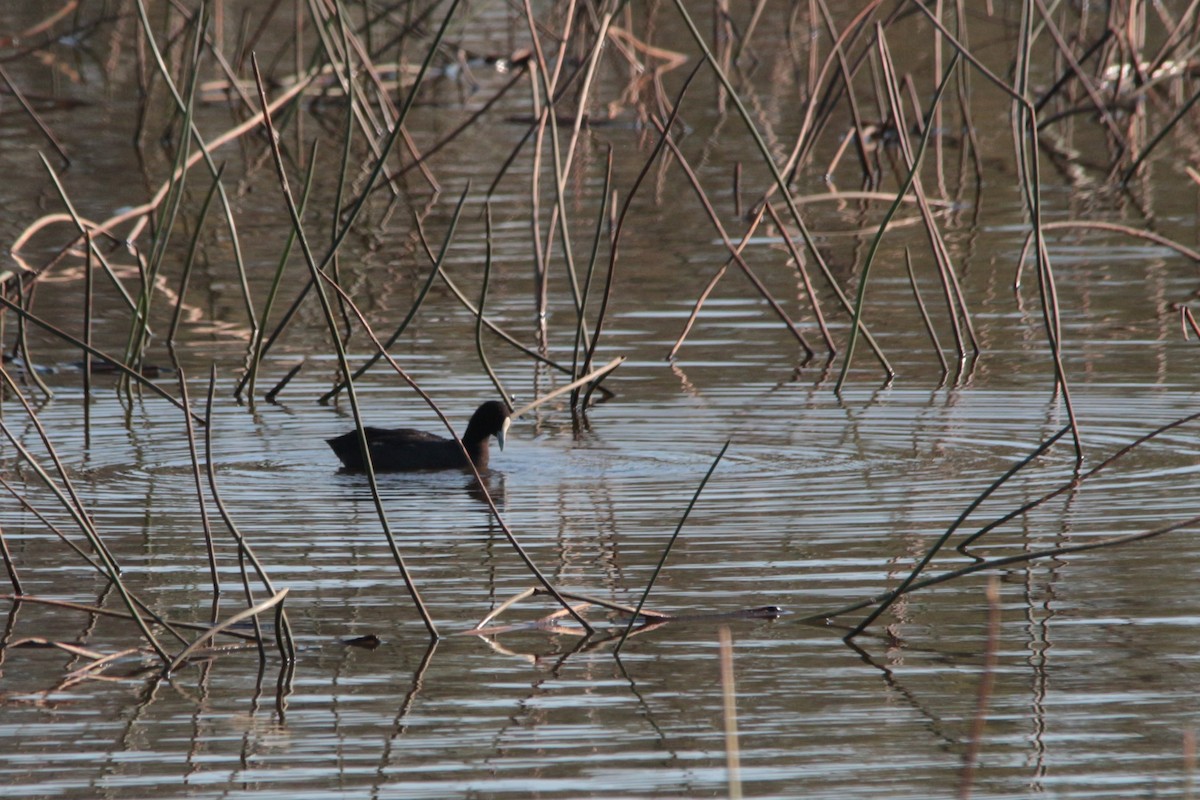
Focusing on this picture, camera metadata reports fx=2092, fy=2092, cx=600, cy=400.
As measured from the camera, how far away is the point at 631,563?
695 centimetres

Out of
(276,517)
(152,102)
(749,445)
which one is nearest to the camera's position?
(276,517)

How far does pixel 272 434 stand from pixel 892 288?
179 inches

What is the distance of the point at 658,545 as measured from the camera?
721 centimetres

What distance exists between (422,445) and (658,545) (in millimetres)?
1815

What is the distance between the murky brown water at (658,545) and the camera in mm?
4973

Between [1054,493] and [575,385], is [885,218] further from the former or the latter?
[1054,493]

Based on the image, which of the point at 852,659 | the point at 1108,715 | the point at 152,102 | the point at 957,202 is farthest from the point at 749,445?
the point at 152,102

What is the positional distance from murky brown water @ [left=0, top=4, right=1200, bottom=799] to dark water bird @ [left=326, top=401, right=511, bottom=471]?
3.7 inches

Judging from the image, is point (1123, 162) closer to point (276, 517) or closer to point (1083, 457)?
point (1083, 457)

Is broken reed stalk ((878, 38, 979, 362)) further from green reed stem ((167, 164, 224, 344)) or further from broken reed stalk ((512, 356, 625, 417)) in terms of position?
green reed stem ((167, 164, 224, 344))

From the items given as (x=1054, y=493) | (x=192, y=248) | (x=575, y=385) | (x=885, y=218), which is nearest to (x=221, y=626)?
(x=1054, y=493)

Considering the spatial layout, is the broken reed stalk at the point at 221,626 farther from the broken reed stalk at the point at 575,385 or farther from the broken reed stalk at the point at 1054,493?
the broken reed stalk at the point at 1054,493

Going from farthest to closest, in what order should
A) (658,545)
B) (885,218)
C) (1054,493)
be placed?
1. (885,218)
2. (658,545)
3. (1054,493)

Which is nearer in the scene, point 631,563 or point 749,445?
point 631,563
